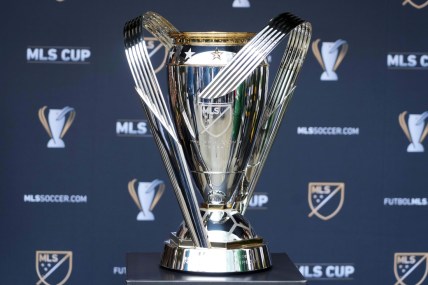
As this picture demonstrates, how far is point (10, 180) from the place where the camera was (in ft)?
15.7

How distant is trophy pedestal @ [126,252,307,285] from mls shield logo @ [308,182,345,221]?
245cm

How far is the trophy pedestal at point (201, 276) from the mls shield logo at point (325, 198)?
245cm

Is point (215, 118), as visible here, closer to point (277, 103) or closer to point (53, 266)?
point (277, 103)

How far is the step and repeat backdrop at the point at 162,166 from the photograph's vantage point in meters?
4.77

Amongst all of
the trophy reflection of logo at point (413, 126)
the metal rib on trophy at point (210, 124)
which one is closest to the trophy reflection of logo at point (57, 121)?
the trophy reflection of logo at point (413, 126)

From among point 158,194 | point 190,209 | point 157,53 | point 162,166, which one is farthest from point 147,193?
point 190,209

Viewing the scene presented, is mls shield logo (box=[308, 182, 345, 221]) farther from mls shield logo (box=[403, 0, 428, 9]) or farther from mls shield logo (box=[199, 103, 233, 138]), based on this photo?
mls shield logo (box=[199, 103, 233, 138])

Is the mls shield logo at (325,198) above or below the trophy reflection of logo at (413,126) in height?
below

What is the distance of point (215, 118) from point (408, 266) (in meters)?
2.89

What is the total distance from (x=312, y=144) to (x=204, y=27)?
0.83 m

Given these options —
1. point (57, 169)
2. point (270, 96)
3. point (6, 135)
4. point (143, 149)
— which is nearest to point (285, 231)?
point (143, 149)

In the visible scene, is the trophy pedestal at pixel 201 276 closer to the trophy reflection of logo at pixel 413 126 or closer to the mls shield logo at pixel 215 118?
the mls shield logo at pixel 215 118

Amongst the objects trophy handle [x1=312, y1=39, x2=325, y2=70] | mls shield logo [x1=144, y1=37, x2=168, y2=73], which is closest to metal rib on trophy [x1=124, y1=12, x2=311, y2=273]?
mls shield logo [x1=144, y1=37, x2=168, y2=73]

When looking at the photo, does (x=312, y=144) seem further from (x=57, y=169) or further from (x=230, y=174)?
(x=230, y=174)
